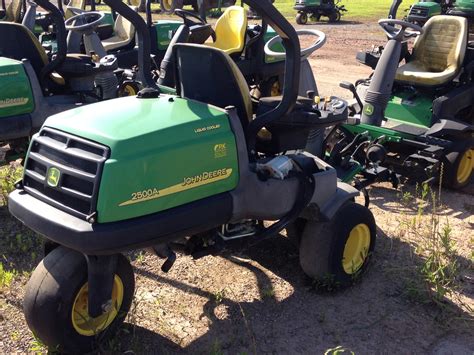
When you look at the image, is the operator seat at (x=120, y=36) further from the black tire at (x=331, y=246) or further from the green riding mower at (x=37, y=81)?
the black tire at (x=331, y=246)

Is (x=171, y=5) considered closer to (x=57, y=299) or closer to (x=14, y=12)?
(x=14, y=12)

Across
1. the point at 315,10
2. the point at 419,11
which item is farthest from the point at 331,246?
the point at 315,10

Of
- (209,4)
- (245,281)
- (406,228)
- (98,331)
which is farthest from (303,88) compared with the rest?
(209,4)

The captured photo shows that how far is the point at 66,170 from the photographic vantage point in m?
2.45

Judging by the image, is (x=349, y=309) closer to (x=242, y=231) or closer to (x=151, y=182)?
(x=242, y=231)

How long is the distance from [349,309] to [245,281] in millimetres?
643

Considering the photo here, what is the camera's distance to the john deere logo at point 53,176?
2488 millimetres

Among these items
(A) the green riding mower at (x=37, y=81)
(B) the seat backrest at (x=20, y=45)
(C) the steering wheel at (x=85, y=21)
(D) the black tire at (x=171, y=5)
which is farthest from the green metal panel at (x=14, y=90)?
(D) the black tire at (x=171, y=5)

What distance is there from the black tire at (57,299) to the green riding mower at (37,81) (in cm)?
222

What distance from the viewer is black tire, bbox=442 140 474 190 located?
4.82m

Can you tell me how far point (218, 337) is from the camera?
2912 millimetres

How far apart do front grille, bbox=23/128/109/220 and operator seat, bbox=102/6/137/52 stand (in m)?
5.50

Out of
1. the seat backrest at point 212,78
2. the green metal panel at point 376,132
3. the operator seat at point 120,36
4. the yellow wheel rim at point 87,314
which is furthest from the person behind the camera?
the operator seat at point 120,36

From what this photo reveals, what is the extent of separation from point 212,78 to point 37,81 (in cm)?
238
